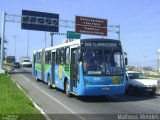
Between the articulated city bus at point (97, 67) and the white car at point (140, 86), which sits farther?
the white car at point (140, 86)

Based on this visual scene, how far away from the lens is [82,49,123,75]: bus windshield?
727 inches

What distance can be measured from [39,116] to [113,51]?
7681 mm

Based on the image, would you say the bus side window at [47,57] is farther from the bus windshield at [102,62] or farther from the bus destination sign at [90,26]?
the bus destination sign at [90,26]

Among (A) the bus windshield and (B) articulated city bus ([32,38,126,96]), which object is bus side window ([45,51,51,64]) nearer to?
(B) articulated city bus ([32,38,126,96])

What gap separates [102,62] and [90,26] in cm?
3283

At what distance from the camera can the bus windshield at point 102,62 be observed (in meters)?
18.5

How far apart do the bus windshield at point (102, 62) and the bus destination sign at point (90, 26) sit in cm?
3197

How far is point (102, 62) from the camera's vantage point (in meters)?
18.6

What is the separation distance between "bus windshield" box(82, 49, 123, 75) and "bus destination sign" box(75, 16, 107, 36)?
105 ft

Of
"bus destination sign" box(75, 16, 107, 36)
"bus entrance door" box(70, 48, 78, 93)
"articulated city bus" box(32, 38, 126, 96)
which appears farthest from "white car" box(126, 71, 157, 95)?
"bus destination sign" box(75, 16, 107, 36)

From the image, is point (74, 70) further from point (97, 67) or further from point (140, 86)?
point (140, 86)

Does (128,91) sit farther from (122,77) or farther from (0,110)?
(0,110)

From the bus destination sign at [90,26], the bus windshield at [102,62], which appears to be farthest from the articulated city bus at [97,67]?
the bus destination sign at [90,26]

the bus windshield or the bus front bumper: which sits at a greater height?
the bus windshield
